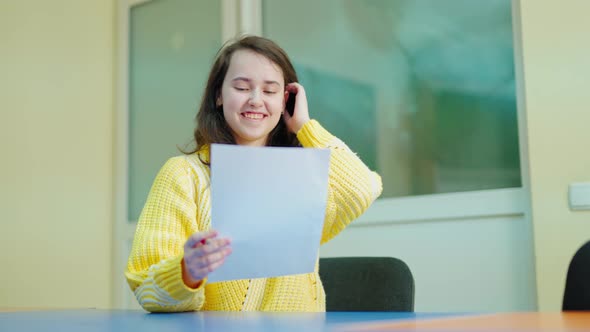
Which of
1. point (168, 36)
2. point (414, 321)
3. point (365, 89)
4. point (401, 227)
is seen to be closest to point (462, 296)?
point (401, 227)

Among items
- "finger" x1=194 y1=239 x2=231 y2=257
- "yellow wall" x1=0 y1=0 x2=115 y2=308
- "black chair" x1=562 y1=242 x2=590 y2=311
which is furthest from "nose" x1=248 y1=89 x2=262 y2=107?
"yellow wall" x1=0 y1=0 x2=115 y2=308

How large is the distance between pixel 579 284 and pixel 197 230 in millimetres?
743

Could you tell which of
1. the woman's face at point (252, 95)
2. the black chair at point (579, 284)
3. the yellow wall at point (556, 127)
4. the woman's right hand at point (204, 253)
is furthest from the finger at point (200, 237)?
the yellow wall at point (556, 127)

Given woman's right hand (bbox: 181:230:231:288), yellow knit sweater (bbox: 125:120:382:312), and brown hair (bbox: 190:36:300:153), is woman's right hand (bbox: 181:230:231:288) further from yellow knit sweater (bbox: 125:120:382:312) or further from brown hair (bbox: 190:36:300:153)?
brown hair (bbox: 190:36:300:153)

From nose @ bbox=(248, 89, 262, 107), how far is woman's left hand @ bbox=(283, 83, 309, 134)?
12cm

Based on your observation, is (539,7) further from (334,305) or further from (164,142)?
(164,142)

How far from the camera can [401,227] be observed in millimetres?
3094

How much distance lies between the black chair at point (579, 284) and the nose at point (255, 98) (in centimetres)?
73

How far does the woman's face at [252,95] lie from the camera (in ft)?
5.57

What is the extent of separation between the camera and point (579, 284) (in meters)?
1.33

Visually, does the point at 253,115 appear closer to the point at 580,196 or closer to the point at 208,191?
the point at 208,191

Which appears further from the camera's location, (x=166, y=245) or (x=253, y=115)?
(x=253, y=115)

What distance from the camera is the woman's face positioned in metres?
1.70

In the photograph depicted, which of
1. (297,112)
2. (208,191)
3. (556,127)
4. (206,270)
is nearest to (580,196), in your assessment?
(556,127)
